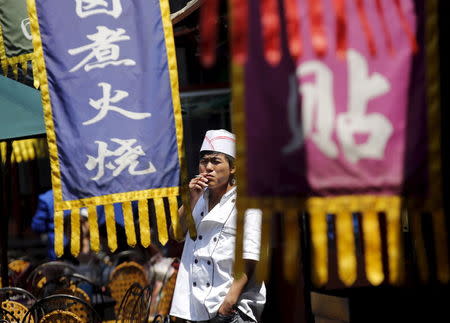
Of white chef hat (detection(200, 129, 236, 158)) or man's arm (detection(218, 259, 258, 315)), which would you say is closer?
man's arm (detection(218, 259, 258, 315))

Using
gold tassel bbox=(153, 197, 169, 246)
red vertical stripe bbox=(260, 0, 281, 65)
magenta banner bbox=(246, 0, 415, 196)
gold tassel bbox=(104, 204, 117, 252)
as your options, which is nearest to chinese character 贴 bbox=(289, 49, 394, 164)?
magenta banner bbox=(246, 0, 415, 196)

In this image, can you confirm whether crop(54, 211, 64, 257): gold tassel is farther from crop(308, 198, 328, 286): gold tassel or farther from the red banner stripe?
the red banner stripe

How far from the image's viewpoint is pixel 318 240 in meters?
3.04

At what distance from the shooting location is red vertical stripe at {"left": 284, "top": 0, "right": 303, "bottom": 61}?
296 centimetres

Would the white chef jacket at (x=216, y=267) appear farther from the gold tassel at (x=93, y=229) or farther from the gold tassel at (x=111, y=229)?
the gold tassel at (x=93, y=229)

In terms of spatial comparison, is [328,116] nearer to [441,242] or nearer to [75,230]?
[441,242]

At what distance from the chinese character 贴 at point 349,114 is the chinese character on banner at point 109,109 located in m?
2.18

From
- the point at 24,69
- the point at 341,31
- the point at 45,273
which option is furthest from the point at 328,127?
the point at 45,273

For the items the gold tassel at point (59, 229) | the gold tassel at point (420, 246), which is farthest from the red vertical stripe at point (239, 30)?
the gold tassel at point (59, 229)

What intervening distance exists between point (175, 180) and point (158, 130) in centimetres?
35

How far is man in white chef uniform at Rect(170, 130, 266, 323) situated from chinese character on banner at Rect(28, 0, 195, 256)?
0.34 meters

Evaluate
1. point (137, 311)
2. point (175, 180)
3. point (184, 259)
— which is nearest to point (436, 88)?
point (175, 180)

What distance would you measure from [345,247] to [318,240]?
0.39 ft

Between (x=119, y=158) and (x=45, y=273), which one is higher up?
(x=119, y=158)
